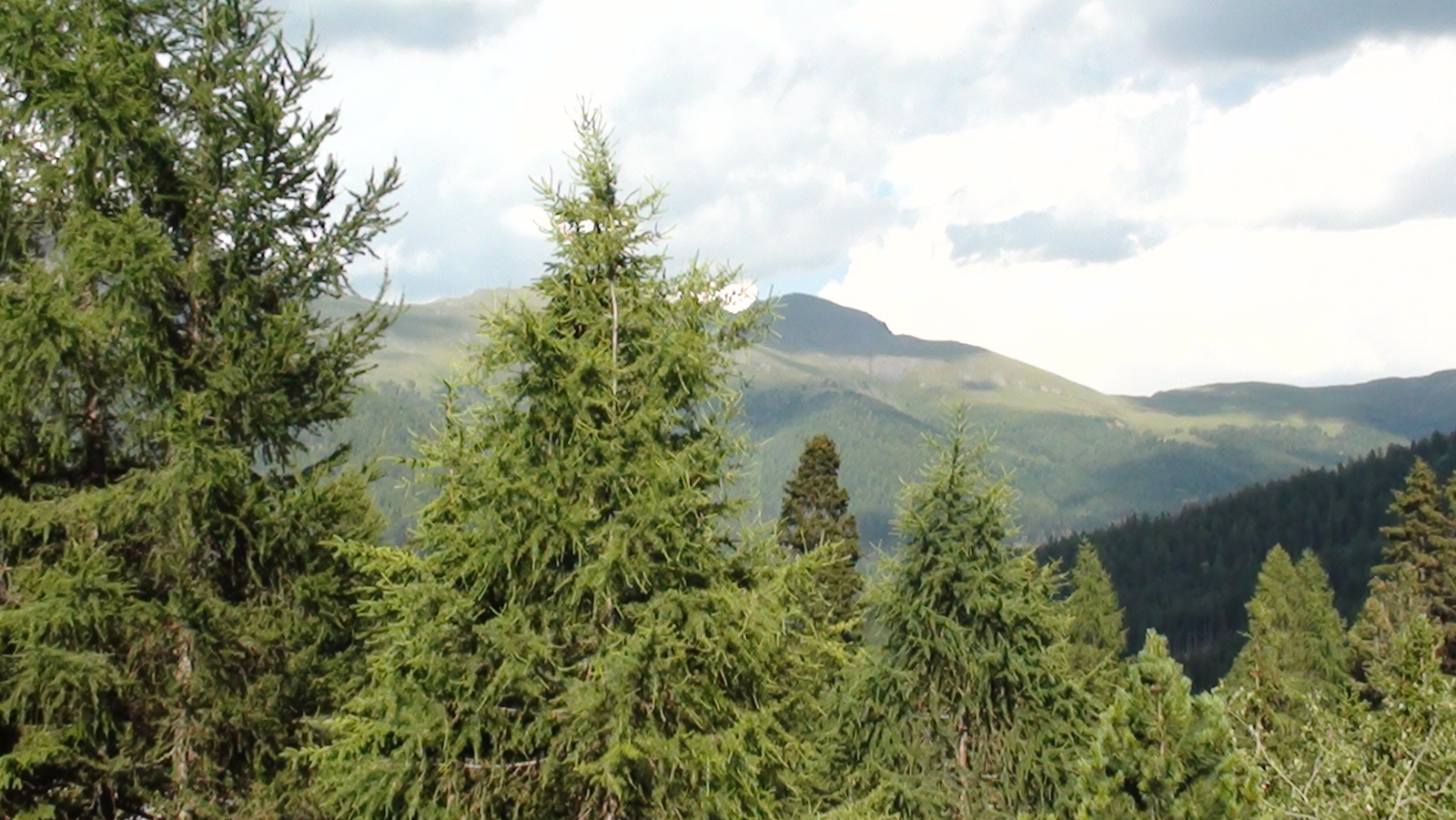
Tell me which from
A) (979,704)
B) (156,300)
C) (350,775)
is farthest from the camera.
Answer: (979,704)

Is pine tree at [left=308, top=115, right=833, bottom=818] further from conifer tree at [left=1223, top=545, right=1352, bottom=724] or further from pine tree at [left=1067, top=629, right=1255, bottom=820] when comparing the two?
conifer tree at [left=1223, top=545, right=1352, bottom=724]

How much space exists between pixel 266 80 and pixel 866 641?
10.3 metres

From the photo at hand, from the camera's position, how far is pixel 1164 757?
1063cm

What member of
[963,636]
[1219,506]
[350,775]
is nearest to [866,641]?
[963,636]

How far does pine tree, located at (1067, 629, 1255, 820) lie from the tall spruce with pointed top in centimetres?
763

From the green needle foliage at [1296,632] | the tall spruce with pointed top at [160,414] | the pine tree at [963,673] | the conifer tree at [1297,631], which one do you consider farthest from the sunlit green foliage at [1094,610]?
the tall spruce with pointed top at [160,414]

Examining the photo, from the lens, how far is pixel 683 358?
1013 cm

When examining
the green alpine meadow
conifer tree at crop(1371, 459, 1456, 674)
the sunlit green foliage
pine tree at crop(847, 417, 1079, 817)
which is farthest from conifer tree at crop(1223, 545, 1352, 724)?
the green alpine meadow

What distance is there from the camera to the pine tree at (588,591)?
958 cm

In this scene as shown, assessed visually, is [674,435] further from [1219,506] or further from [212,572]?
[1219,506]

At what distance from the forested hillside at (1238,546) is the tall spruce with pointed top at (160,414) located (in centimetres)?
13581

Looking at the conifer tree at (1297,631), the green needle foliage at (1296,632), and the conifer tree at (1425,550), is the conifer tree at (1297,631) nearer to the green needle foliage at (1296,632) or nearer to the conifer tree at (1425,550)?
the green needle foliage at (1296,632)

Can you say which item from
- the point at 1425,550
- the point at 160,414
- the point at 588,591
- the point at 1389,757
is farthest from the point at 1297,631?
the point at 160,414

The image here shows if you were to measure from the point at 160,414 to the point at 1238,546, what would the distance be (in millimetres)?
185744
